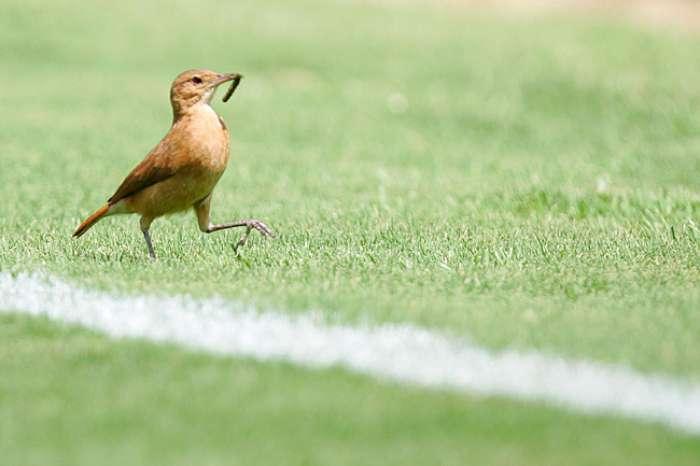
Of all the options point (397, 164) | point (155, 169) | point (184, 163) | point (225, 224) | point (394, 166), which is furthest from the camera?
point (397, 164)

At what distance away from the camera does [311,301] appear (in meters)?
6.26

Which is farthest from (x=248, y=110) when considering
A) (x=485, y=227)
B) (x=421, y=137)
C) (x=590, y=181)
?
(x=485, y=227)

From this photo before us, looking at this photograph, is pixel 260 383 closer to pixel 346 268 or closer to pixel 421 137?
pixel 346 268

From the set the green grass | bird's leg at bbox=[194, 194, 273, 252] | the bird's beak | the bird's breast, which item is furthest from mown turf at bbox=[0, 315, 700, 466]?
the bird's beak

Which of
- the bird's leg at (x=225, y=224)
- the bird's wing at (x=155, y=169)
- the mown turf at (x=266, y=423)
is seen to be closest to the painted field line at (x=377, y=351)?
the mown turf at (x=266, y=423)

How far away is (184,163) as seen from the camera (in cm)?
743

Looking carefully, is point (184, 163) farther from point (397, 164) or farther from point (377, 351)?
point (397, 164)

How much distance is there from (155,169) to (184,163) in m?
0.21

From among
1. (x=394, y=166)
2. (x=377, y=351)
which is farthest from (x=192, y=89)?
(x=394, y=166)

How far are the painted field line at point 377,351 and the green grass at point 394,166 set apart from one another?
15 cm

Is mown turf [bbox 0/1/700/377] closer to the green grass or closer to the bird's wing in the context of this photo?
the green grass

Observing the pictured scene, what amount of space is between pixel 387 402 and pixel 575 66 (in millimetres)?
13342

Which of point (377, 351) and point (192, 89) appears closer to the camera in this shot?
point (377, 351)

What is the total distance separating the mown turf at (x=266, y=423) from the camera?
442 cm
